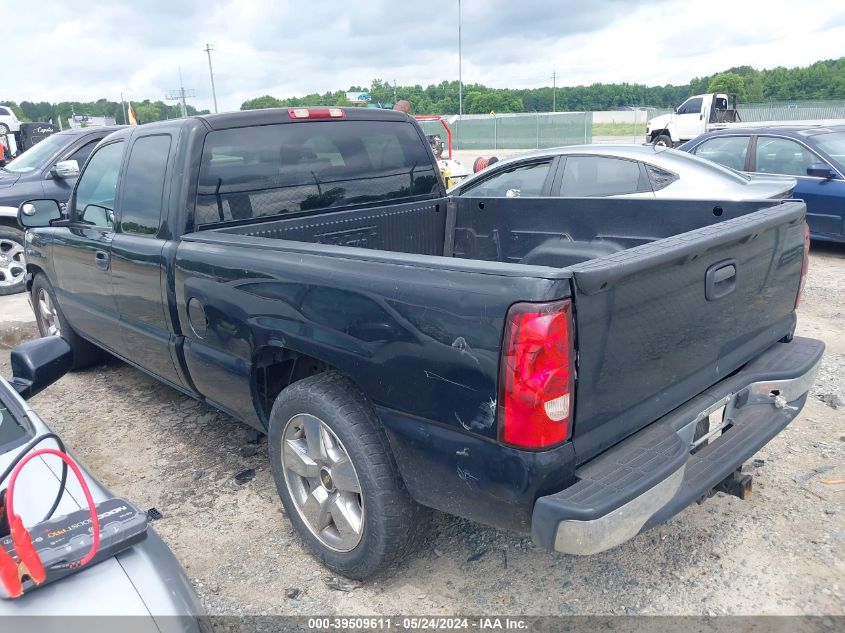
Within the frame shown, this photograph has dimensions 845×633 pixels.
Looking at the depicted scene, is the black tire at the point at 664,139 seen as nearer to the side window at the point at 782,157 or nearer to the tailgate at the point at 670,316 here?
the side window at the point at 782,157

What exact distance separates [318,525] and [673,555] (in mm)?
1535

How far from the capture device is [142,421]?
441 cm

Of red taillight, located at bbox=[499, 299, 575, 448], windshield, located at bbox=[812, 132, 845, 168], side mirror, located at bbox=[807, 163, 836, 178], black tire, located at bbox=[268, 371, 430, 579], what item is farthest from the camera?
windshield, located at bbox=[812, 132, 845, 168]

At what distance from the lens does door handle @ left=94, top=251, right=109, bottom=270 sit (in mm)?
3900

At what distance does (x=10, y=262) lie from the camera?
26.9 ft

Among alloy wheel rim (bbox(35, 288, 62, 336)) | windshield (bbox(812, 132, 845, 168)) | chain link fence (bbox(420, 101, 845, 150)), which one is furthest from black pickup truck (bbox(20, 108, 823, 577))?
chain link fence (bbox(420, 101, 845, 150))

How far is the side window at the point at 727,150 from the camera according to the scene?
8797 millimetres

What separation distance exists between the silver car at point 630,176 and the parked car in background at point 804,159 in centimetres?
211

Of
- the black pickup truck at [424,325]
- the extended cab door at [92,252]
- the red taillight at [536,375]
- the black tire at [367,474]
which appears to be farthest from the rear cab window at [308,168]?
the red taillight at [536,375]

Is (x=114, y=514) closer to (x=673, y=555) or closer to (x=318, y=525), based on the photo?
(x=318, y=525)

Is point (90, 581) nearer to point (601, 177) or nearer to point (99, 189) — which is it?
point (99, 189)

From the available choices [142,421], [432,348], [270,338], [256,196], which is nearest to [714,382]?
[432,348]

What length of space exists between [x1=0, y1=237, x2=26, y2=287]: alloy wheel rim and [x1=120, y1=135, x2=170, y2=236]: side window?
5.37 metres

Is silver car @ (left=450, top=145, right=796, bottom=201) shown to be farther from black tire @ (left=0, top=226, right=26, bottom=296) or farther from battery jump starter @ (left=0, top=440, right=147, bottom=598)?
black tire @ (left=0, top=226, right=26, bottom=296)
